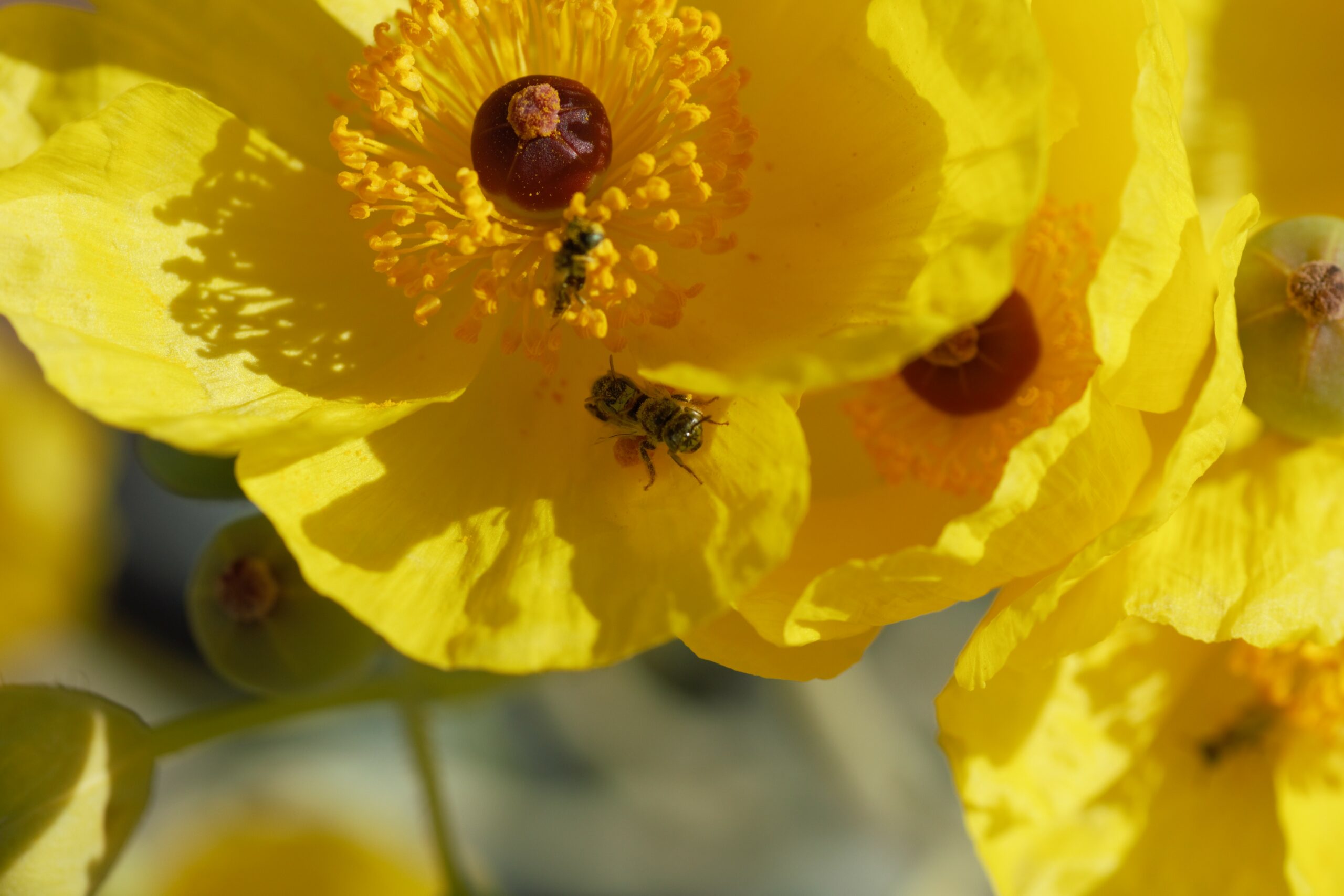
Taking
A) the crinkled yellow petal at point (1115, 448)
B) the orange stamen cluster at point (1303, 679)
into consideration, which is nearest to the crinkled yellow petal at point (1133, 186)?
the crinkled yellow petal at point (1115, 448)

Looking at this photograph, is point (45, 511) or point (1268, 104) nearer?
point (1268, 104)

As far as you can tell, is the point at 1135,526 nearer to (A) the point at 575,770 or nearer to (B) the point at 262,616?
(B) the point at 262,616

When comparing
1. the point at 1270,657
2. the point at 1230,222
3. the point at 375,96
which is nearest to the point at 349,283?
the point at 375,96

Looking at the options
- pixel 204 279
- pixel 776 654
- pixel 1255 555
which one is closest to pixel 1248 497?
pixel 1255 555

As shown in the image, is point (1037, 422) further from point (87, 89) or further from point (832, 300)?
point (87, 89)

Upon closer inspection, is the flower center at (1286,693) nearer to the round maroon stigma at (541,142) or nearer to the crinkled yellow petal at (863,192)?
the crinkled yellow petal at (863,192)

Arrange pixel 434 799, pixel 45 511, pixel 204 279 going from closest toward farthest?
pixel 204 279
pixel 434 799
pixel 45 511

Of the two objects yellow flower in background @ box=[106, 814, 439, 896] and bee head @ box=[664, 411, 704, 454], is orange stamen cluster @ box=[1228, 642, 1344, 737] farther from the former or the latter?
yellow flower in background @ box=[106, 814, 439, 896]
